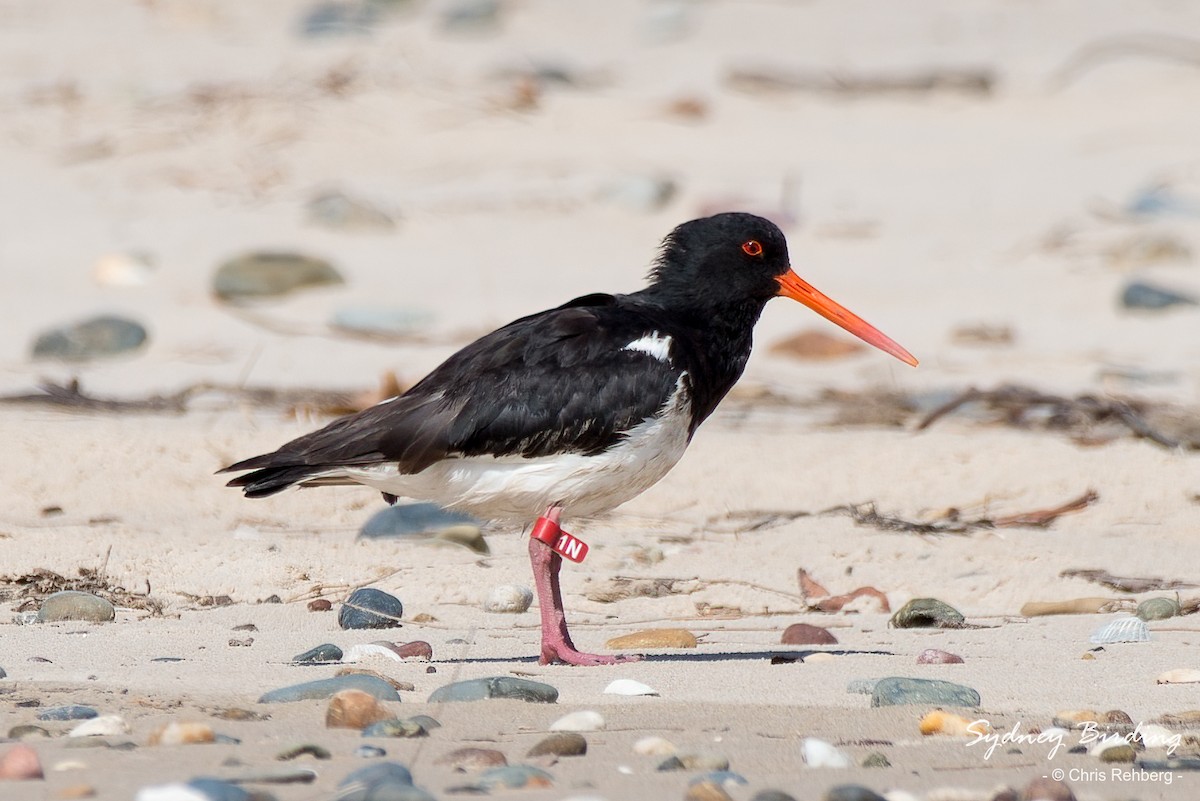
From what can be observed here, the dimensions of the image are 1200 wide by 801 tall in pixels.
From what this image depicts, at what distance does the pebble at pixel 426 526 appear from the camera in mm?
6152

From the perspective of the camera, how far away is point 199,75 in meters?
13.2

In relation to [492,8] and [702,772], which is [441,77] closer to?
[492,8]

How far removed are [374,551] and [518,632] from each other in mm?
820

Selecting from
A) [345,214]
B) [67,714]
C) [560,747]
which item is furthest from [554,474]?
[345,214]

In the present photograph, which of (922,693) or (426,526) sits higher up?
(426,526)

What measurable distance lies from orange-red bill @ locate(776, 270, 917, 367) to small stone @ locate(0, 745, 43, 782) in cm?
301

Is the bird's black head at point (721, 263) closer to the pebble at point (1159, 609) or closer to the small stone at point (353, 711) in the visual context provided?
the pebble at point (1159, 609)

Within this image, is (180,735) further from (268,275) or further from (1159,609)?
(268,275)

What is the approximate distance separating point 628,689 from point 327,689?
705 millimetres

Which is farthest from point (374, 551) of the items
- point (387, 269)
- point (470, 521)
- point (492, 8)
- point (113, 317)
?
point (492, 8)

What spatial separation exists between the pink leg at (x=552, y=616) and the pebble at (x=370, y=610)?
0.50 m

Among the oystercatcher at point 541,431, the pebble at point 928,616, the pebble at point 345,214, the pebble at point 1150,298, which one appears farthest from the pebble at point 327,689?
the pebble at point 345,214

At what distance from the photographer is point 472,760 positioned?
3.48 meters

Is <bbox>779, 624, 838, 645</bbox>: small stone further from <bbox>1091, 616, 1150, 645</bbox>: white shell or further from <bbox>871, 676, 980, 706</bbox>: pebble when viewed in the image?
<bbox>871, 676, 980, 706</bbox>: pebble
